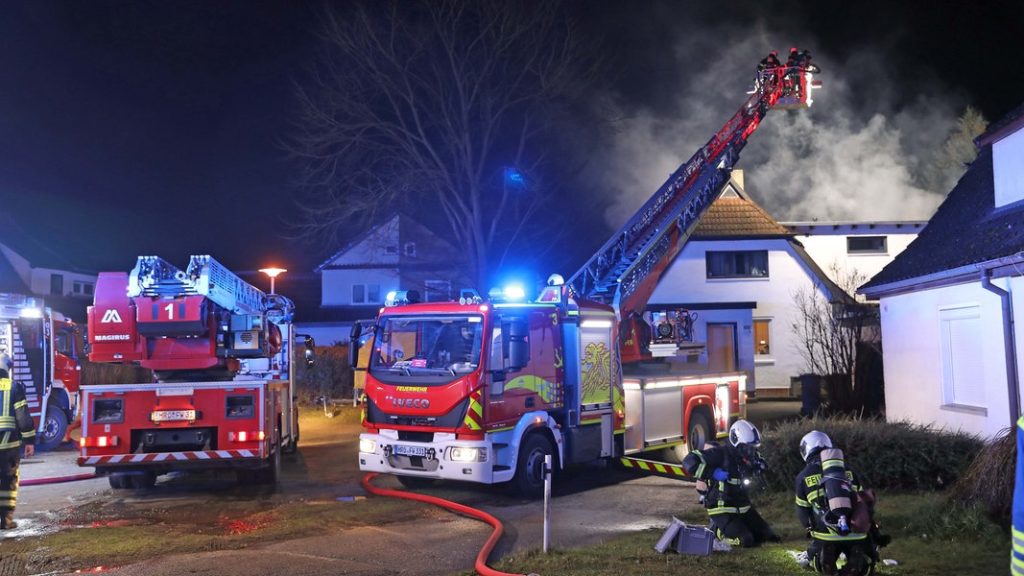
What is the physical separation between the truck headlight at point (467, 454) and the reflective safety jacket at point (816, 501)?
4188 mm

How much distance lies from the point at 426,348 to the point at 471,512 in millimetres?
2130

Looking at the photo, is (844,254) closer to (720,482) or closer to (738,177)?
(738,177)

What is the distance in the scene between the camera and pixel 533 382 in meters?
10.4

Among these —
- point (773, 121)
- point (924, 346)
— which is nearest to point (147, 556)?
point (924, 346)

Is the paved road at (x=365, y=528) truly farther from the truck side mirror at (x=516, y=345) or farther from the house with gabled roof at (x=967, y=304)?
the house with gabled roof at (x=967, y=304)

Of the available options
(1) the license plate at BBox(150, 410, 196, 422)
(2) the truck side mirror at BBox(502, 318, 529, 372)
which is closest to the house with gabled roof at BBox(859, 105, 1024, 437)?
(2) the truck side mirror at BBox(502, 318, 529, 372)

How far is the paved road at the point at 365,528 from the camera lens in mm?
7196

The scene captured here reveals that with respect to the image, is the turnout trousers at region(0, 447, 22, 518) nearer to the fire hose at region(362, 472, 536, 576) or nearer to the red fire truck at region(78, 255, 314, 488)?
the red fire truck at region(78, 255, 314, 488)

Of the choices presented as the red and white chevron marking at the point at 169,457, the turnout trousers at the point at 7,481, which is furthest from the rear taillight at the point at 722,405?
the turnout trousers at the point at 7,481

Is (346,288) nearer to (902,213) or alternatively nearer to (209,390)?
(902,213)

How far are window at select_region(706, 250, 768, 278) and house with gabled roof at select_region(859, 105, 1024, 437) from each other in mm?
12068

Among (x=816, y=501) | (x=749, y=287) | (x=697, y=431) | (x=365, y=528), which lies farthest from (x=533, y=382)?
(x=749, y=287)

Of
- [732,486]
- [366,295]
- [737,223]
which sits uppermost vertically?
[737,223]

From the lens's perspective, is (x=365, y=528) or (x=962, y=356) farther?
(x=962, y=356)
